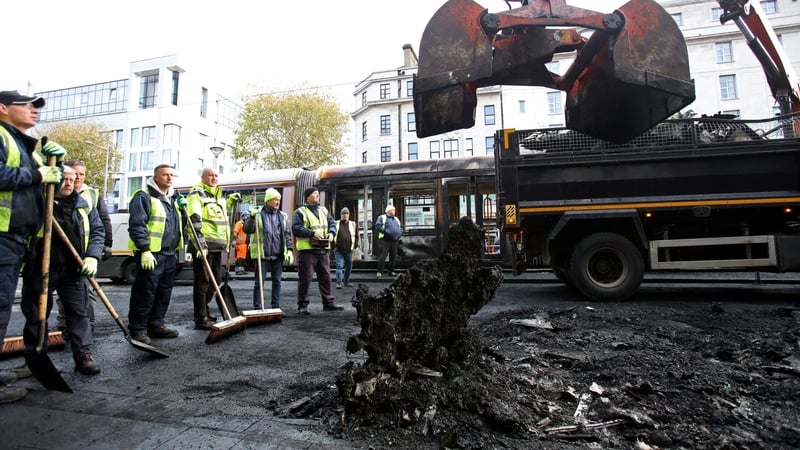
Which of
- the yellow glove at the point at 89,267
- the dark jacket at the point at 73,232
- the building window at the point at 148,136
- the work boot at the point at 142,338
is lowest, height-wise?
the work boot at the point at 142,338

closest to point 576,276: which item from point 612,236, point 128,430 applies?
point 612,236

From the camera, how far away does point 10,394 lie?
2715 mm

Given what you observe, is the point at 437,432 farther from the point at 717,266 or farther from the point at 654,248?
the point at 717,266

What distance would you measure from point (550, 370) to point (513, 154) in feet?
13.9

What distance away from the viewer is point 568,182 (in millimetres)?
6309

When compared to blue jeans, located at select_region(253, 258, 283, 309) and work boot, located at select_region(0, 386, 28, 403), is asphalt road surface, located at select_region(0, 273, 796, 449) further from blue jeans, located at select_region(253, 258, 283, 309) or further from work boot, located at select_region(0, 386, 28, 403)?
blue jeans, located at select_region(253, 258, 283, 309)

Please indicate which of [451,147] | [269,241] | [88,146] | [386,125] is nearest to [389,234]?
[269,241]

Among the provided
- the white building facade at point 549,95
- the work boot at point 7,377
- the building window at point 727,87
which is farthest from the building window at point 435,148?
the work boot at point 7,377

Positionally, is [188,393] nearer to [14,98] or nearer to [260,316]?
[260,316]

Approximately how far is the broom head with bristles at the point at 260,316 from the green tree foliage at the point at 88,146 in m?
31.6

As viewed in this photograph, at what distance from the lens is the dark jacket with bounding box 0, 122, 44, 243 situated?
109 inches

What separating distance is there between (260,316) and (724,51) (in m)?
43.6

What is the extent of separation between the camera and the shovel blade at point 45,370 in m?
2.88

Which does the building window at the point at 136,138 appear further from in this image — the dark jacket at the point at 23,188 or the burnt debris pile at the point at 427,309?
the burnt debris pile at the point at 427,309
